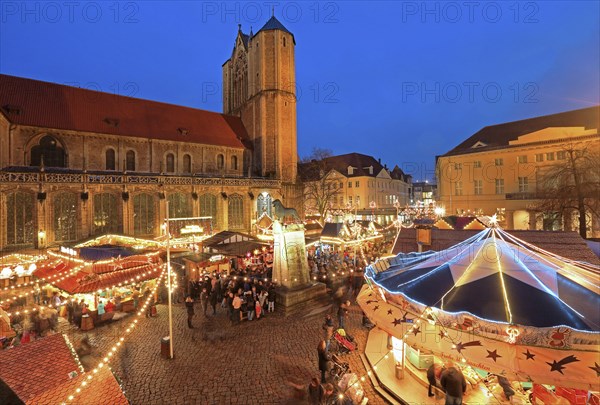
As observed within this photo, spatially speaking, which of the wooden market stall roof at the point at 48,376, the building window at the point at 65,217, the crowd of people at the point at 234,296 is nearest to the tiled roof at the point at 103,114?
the building window at the point at 65,217

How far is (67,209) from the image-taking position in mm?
24688

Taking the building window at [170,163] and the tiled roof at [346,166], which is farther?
the tiled roof at [346,166]

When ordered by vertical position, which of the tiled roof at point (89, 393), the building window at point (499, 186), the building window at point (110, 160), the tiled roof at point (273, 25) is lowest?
the tiled roof at point (89, 393)

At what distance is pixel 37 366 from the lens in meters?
5.59

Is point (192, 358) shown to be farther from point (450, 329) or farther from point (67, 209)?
point (67, 209)

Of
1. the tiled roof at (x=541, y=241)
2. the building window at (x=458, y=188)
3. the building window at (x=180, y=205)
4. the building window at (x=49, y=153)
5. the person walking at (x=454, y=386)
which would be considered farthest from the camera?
the building window at (x=458, y=188)

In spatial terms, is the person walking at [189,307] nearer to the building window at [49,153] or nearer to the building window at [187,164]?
the building window at [49,153]

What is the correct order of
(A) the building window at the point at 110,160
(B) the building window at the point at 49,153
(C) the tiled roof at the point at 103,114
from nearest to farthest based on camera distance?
(B) the building window at the point at 49,153
(C) the tiled roof at the point at 103,114
(A) the building window at the point at 110,160

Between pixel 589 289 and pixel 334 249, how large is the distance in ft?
65.0

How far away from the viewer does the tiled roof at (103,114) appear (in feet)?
→ 88.0

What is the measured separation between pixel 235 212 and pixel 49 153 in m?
18.7

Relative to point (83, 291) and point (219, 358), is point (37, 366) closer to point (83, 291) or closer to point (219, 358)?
point (219, 358)

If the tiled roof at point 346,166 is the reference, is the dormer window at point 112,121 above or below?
above

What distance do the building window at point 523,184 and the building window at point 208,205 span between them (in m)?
35.9
